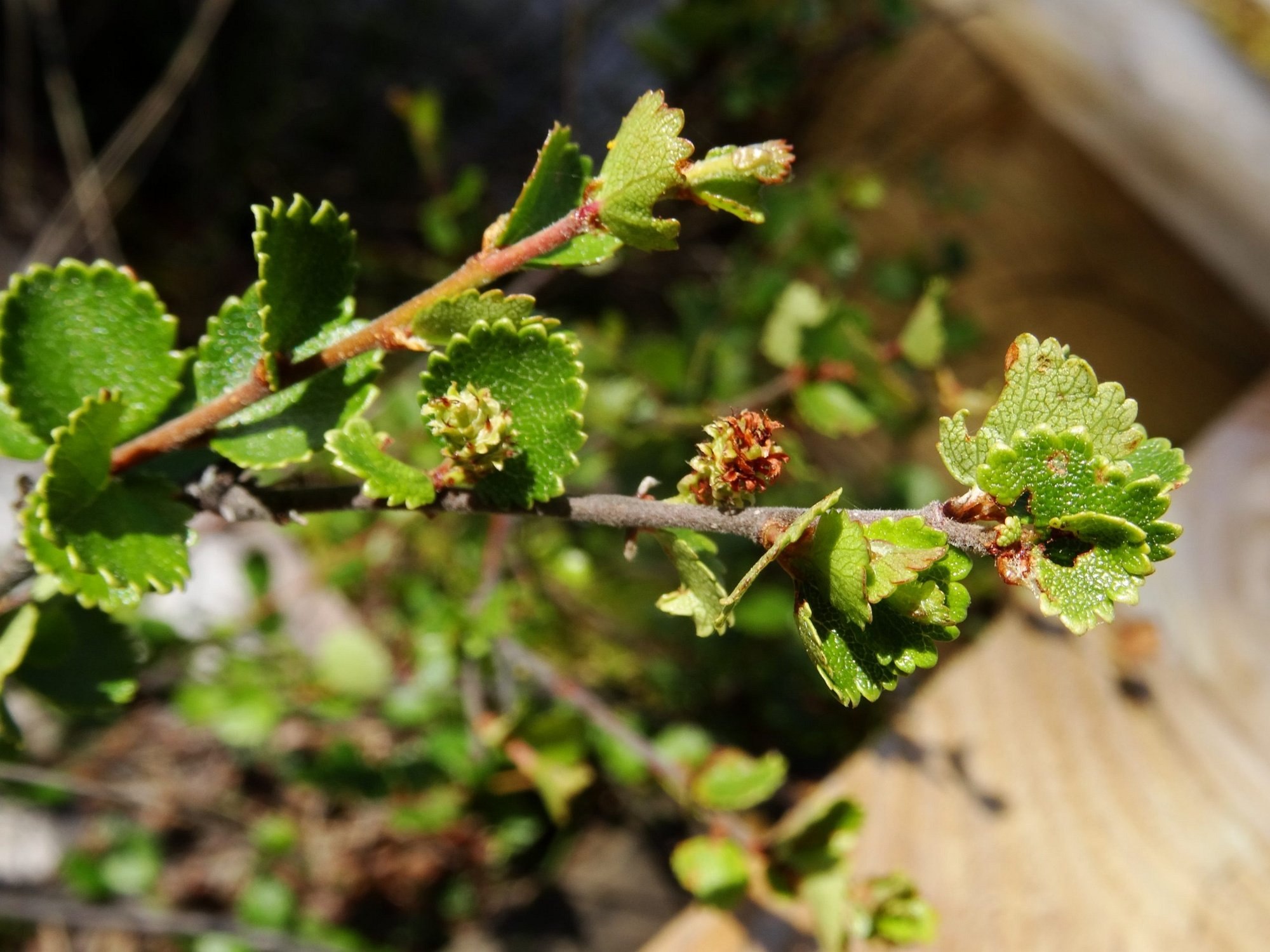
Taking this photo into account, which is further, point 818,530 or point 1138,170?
point 1138,170

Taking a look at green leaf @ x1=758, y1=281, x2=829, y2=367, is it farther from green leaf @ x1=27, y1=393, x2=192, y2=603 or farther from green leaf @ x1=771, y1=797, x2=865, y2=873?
green leaf @ x1=27, y1=393, x2=192, y2=603

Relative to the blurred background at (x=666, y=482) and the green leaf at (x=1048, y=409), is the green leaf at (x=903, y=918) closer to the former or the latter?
the blurred background at (x=666, y=482)

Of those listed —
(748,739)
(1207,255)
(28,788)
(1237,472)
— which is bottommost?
(28,788)

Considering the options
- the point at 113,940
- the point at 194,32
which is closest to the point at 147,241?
the point at 194,32

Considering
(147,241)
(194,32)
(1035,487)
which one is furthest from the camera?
(147,241)

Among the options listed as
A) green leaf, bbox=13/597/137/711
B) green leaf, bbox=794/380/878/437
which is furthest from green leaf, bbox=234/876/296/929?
green leaf, bbox=794/380/878/437

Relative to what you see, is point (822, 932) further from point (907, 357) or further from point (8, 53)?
point (8, 53)

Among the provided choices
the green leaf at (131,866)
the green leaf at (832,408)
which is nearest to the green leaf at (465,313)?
the green leaf at (832,408)

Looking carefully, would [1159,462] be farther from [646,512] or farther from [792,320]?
[792,320]
